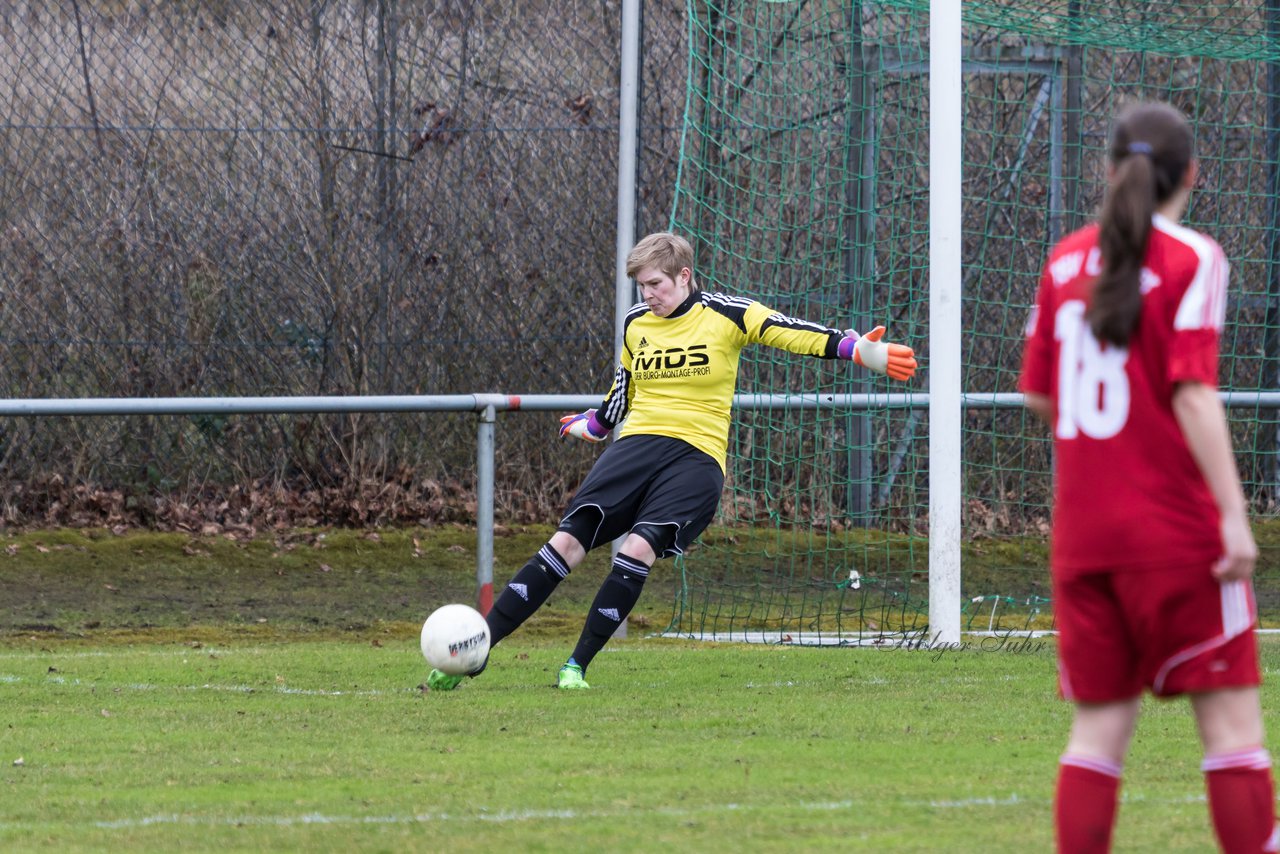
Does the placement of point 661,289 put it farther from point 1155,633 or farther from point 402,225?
point 402,225

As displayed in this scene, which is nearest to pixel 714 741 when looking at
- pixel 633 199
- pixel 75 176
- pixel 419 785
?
pixel 419 785

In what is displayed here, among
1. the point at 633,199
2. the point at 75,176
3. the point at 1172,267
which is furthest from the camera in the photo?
the point at 75,176

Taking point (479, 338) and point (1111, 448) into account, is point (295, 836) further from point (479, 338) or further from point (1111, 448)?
point (479, 338)

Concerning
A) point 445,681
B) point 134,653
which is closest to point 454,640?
point 445,681

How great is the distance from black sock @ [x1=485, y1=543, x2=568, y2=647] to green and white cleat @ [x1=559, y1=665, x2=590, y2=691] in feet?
0.98

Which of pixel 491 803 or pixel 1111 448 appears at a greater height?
pixel 1111 448

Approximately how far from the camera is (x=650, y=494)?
23.8 ft

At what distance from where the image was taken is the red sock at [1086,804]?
3.26 m

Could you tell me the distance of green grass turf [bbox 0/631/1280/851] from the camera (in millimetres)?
4129

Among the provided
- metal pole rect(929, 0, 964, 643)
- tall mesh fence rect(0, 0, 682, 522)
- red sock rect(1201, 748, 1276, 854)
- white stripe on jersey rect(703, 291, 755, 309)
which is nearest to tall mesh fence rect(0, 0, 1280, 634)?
tall mesh fence rect(0, 0, 682, 522)

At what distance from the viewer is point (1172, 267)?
3.18 meters

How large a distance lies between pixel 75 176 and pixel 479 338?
9.44 feet

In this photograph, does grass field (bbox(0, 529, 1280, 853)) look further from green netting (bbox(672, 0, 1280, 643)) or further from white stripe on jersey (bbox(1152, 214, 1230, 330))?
white stripe on jersey (bbox(1152, 214, 1230, 330))

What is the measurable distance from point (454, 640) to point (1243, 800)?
385 centimetres
